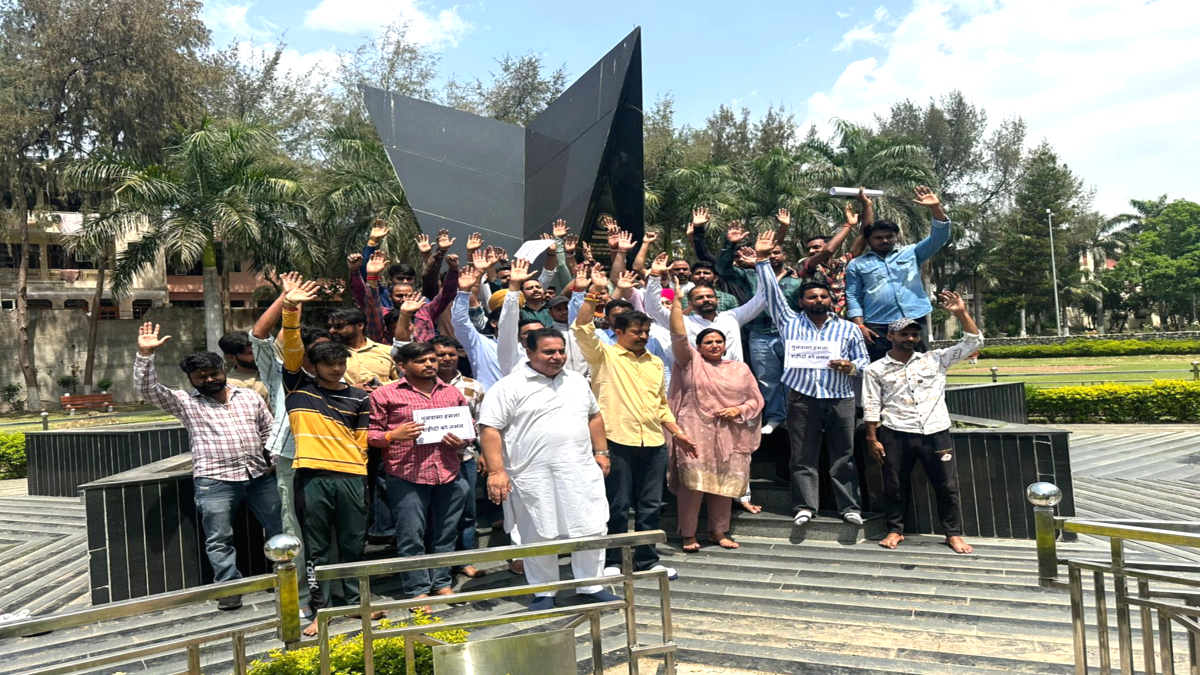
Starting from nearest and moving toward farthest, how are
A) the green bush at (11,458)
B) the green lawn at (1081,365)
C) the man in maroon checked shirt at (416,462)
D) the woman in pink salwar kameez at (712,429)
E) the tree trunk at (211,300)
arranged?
the man in maroon checked shirt at (416,462)
the woman in pink salwar kameez at (712,429)
the green bush at (11,458)
the tree trunk at (211,300)
the green lawn at (1081,365)

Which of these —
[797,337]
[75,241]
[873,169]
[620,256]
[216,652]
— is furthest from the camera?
[873,169]

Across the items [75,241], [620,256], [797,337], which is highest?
[75,241]

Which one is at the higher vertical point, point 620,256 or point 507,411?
point 620,256

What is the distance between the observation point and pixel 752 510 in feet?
18.4

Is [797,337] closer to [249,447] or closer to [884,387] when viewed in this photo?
[884,387]

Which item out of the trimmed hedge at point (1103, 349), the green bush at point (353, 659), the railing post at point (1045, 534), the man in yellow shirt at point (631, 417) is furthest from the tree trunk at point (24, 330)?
the trimmed hedge at point (1103, 349)

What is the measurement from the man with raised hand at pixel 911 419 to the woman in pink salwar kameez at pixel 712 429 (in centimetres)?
72

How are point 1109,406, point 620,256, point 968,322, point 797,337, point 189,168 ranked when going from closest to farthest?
point 968,322 → point 797,337 → point 620,256 → point 1109,406 → point 189,168

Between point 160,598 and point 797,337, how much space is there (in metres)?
4.03

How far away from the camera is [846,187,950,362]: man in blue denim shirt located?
575 cm

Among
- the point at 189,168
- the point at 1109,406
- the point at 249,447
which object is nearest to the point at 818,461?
the point at 249,447

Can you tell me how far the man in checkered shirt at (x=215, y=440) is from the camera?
441 centimetres

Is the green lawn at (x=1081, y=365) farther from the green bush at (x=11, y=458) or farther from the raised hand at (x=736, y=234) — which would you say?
the green bush at (x=11, y=458)

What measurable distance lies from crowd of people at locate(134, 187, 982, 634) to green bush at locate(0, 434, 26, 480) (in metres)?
7.43
